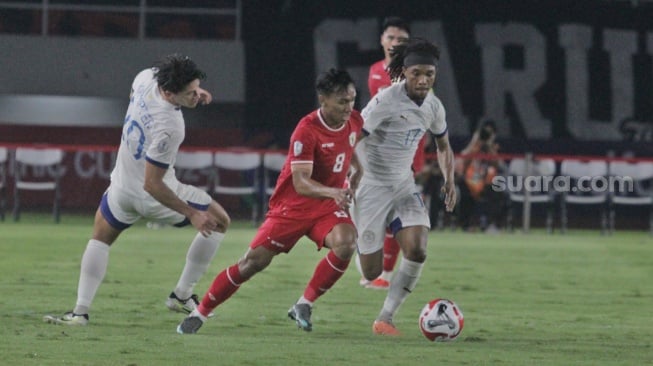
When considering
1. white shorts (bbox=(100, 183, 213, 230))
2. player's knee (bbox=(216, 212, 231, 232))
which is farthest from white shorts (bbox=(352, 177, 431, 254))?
white shorts (bbox=(100, 183, 213, 230))

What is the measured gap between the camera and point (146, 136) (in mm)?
10508

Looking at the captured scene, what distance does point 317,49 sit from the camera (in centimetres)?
2822

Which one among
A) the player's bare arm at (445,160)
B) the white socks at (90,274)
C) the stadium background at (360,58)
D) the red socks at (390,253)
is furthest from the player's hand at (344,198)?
the stadium background at (360,58)

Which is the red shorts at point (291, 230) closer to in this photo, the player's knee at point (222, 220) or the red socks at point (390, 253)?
the player's knee at point (222, 220)

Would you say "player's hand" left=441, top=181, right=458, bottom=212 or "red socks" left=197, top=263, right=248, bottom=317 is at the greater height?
"player's hand" left=441, top=181, right=458, bottom=212

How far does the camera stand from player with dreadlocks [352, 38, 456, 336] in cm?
1077

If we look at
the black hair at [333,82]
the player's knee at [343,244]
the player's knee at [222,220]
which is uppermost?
the black hair at [333,82]

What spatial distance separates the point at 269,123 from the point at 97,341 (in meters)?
18.7

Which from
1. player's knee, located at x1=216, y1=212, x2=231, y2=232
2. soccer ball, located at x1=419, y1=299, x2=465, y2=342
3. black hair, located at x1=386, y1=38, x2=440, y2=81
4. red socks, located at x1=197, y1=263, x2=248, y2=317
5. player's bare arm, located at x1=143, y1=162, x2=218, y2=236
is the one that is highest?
black hair, located at x1=386, y1=38, x2=440, y2=81

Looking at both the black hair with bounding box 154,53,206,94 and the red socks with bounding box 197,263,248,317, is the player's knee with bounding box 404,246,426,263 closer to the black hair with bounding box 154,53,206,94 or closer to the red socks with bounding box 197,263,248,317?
the red socks with bounding box 197,263,248,317

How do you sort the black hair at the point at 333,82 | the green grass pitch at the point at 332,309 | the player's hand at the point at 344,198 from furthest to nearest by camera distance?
the black hair at the point at 333,82 < the player's hand at the point at 344,198 < the green grass pitch at the point at 332,309

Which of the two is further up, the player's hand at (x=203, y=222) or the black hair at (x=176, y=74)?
the black hair at (x=176, y=74)

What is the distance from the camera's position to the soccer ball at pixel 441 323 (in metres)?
10.1

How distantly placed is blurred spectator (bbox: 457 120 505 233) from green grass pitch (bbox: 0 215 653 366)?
2.88 m
